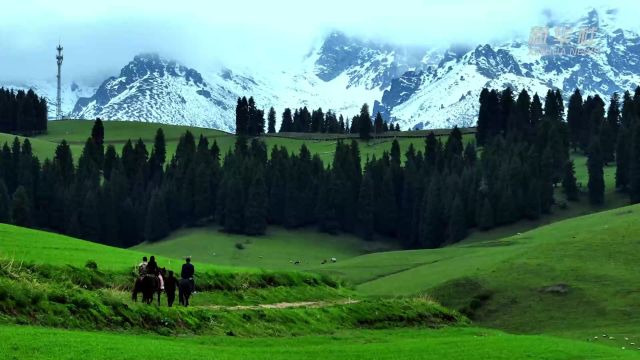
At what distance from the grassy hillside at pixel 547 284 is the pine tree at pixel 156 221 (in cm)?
8911

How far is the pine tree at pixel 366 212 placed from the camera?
189 metres

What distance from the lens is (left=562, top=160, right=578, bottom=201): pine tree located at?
180 metres

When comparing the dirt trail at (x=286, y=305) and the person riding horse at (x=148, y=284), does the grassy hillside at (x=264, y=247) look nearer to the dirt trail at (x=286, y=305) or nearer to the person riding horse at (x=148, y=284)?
the dirt trail at (x=286, y=305)

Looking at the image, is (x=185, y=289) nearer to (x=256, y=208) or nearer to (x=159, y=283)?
(x=159, y=283)

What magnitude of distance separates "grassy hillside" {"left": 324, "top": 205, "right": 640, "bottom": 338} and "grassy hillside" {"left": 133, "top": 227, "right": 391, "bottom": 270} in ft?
158

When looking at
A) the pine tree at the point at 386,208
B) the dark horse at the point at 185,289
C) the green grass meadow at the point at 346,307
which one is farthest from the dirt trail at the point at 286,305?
the pine tree at the point at 386,208

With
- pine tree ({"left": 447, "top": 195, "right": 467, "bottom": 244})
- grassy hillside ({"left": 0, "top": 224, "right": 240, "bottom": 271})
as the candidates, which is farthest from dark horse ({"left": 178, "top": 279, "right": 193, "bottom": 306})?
pine tree ({"left": 447, "top": 195, "right": 467, "bottom": 244})

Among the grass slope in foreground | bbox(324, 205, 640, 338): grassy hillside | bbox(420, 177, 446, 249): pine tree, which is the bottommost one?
bbox(420, 177, 446, 249): pine tree

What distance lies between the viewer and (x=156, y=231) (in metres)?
186

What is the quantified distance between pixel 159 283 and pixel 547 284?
3612 centimetres

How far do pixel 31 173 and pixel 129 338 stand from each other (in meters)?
168

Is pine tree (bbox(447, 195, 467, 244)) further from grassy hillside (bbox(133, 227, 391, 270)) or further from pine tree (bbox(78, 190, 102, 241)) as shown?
pine tree (bbox(78, 190, 102, 241))

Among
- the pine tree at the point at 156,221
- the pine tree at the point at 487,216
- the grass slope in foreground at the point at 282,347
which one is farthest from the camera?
the pine tree at the point at 156,221

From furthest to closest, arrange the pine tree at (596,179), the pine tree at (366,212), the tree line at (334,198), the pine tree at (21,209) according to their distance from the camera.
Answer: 1. the pine tree at (366,212)
2. the pine tree at (21,209)
3. the tree line at (334,198)
4. the pine tree at (596,179)
